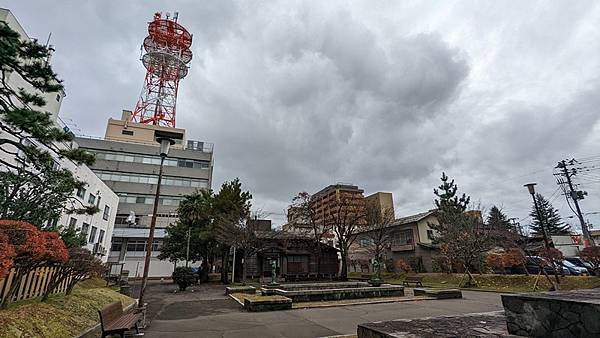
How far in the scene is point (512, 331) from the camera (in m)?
4.68

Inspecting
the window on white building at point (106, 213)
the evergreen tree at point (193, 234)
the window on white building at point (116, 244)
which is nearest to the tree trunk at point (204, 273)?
the evergreen tree at point (193, 234)

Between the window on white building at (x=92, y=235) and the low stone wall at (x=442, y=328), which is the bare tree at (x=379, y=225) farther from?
the window on white building at (x=92, y=235)

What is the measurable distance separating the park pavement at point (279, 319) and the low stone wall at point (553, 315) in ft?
13.5

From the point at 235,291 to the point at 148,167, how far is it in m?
38.7

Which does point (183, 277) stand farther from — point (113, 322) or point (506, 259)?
point (506, 259)

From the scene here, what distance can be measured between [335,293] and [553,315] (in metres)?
10.9

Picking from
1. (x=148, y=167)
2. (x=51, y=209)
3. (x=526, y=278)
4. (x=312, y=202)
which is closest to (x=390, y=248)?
(x=312, y=202)

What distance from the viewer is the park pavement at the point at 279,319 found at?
25.8ft

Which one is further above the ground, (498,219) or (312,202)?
(312,202)

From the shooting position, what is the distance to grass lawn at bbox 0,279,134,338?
527 cm

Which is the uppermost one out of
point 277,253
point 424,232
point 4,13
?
point 4,13

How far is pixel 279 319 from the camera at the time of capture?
9625mm

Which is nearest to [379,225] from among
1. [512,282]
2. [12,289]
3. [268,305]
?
[512,282]

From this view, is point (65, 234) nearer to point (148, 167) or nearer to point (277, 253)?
point (277, 253)
